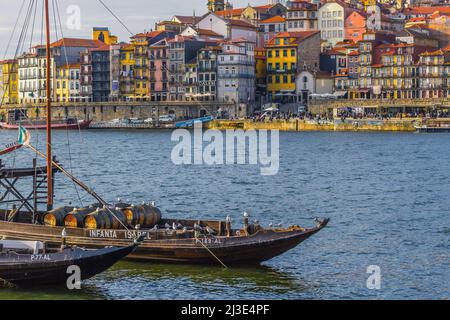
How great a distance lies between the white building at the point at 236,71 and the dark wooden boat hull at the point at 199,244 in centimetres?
9647

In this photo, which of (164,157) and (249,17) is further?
(249,17)

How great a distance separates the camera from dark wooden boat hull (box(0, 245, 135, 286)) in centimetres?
2777

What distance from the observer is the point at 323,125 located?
122 m

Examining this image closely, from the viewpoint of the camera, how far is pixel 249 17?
149750 mm

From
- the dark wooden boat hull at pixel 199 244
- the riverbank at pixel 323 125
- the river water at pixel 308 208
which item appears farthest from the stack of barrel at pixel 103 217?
the riverbank at pixel 323 125

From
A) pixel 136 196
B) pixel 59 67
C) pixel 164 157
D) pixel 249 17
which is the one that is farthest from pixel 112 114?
pixel 136 196

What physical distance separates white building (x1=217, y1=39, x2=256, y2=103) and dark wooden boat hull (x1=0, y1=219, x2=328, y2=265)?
96.5 meters

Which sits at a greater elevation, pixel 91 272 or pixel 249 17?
pixel 249 17

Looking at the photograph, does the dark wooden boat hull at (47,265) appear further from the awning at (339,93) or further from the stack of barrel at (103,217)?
the awning at (339,93)

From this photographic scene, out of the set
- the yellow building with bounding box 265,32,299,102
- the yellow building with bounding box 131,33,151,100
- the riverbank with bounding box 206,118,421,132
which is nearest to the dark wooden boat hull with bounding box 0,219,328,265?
the riverbank with bounding box 206,118,421,132
